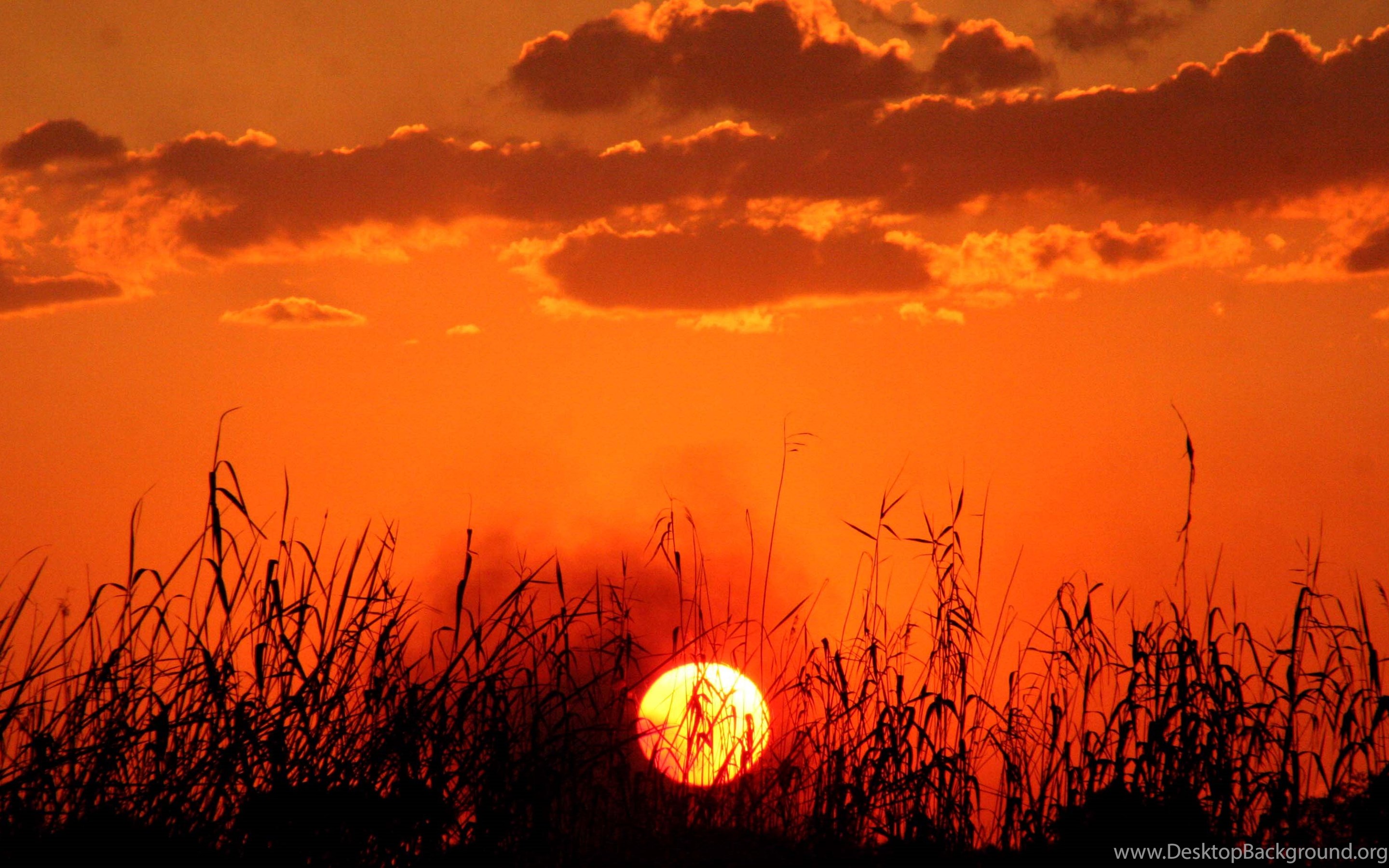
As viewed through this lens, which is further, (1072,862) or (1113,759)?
(1113,759)

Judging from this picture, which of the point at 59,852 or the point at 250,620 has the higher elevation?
the point at 250,620

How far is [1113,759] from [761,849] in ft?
4.70

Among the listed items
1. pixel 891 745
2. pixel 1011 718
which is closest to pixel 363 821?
pixel 891 745

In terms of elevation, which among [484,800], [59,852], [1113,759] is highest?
[1113,759]

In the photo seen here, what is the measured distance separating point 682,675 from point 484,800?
1095 mm

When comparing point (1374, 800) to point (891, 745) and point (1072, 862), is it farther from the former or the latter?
point (891, 745)

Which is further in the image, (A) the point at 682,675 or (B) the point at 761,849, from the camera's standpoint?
(A) the point at 682,675

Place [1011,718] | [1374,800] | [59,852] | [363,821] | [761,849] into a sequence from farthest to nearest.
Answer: [1011,718]
[1374,800]
[761,849]
[363,821]
[59,852]

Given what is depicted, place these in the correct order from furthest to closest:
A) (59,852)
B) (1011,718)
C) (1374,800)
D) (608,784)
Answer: (1011,718)
(608,784)
(1374,800)
(59,852)

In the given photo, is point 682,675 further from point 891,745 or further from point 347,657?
point 347,657

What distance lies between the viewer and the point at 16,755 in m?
3.12

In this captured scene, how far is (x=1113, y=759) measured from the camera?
3.92 metres

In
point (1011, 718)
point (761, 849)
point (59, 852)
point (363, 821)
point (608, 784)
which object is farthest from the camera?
point (1011, 718)

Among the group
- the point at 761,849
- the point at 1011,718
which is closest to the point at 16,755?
the point at 761,849
